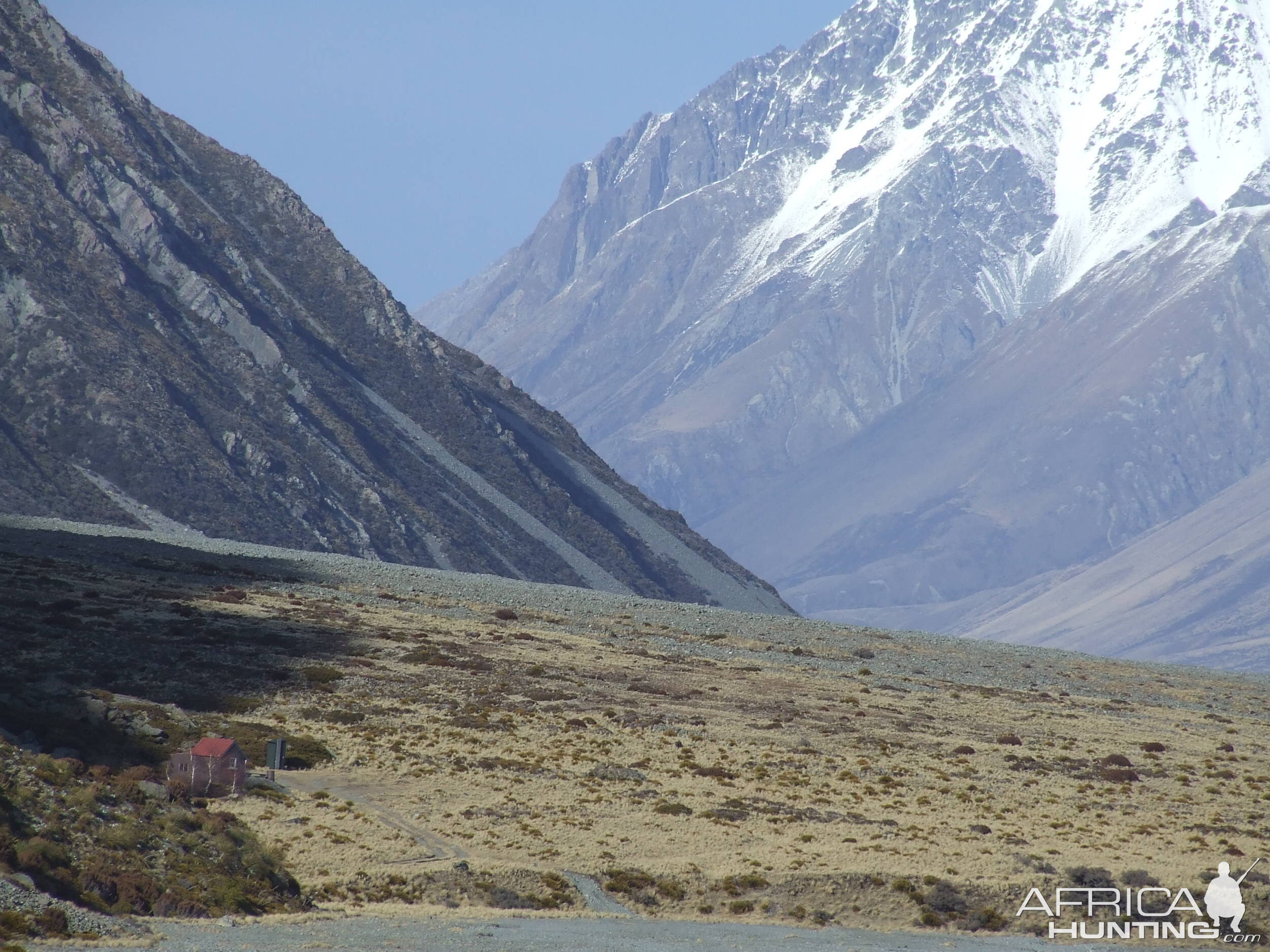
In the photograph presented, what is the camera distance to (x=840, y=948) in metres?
36.2

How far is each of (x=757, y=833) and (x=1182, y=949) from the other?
12.0 meters

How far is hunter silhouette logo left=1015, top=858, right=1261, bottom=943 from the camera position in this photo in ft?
129

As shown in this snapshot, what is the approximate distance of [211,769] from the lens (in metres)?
44.7

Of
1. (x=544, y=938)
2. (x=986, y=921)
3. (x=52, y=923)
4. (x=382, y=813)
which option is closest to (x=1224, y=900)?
(x=986, y=921)

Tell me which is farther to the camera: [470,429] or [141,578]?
[470,429]

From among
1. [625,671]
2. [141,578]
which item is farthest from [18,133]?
[625,671]

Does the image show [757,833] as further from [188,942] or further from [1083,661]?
[1083,661]

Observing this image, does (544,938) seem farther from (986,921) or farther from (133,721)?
(133,721)

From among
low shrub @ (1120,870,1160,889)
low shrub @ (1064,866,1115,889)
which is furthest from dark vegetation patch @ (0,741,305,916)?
low shrub @ (1120,870,1160,889)

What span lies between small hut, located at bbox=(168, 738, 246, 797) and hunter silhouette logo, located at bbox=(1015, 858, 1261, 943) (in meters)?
21.9

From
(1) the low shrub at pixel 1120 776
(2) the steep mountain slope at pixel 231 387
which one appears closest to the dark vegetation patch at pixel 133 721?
(1) the low shrub at pixel 1120 776

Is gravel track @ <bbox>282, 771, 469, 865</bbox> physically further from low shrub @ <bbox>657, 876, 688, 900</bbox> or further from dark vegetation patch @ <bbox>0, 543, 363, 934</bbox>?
low shrub @ <bbox>657, 876, 688, 900</bbox>

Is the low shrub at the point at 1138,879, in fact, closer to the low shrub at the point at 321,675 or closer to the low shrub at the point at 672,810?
the low shrub at the point at 672,810

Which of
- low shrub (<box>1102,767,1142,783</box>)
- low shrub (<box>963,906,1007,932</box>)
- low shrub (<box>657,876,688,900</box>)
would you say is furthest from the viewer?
low shrub (<box>1102,767,1142,783</box>)
